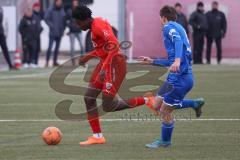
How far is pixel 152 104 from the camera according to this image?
12.7 m

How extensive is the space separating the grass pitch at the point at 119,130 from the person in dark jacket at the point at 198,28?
10.6m

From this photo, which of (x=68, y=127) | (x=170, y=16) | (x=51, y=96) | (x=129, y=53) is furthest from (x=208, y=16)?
(x=170, y=16)

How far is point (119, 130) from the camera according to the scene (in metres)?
13.3

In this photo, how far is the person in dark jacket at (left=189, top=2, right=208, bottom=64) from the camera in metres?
32.0

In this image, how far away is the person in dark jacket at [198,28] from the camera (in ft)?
105

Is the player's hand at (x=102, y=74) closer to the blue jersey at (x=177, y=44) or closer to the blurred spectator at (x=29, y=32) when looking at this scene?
the blue jersey at (x=177, y=44)

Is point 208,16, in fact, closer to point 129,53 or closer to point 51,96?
point 129,53

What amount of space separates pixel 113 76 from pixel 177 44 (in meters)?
1.27

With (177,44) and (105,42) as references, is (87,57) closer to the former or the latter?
(105,42)

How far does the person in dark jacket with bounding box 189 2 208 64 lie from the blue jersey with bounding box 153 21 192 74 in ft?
68.1

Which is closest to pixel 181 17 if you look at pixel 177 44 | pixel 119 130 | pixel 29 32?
pixel 29 32

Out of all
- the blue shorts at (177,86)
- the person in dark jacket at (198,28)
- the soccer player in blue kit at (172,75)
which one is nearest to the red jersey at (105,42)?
the soccer player in blue kit at (172,75)

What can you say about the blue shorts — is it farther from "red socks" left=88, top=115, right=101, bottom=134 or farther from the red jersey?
"red socks" left=88, top=115, right=101, bottom=134

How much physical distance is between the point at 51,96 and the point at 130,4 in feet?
49.5
